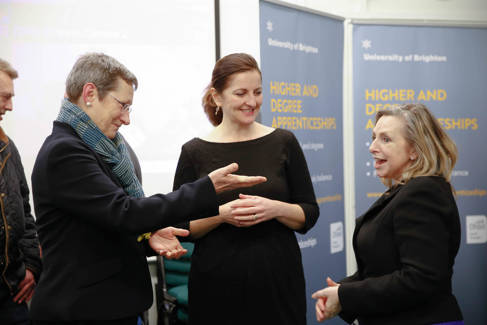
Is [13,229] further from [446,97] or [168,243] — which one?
[446,97]

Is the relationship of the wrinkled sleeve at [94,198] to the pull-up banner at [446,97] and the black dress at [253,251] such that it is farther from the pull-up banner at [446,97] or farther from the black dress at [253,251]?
the pull-up banner at [446,97]

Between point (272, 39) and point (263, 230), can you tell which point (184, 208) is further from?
point (272, 39)

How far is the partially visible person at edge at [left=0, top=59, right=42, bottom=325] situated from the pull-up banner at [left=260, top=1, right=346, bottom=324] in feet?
5.44

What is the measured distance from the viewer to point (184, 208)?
5.28 ft

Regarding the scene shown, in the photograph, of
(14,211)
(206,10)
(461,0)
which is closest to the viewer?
(14,211)

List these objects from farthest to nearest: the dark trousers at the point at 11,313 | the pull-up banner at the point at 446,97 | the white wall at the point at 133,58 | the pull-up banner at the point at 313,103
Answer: the pull-up banner at the point at 446,97 < the pull-up banner at the point at 313,103 < the white wall at the point at 133,58 < the dark trousers at the point at 11,313

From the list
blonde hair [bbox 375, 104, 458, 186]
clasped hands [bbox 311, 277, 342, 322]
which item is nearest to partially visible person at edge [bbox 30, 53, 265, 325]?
clasped hands [bbox 311, 277, 342, 322]

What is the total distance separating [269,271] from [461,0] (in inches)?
157

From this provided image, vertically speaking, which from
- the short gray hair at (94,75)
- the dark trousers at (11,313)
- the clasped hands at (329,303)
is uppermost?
the short gray hair at (94,75)

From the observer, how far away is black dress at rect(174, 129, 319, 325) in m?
2.02

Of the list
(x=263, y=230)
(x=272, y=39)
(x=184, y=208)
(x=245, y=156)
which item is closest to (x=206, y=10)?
(x=272, y=39)

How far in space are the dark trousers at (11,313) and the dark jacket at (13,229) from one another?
47 millimetres

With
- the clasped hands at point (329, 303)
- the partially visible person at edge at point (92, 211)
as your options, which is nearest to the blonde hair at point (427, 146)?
the clasped hands at point (329, 303)

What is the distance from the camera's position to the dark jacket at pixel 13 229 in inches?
91.6
